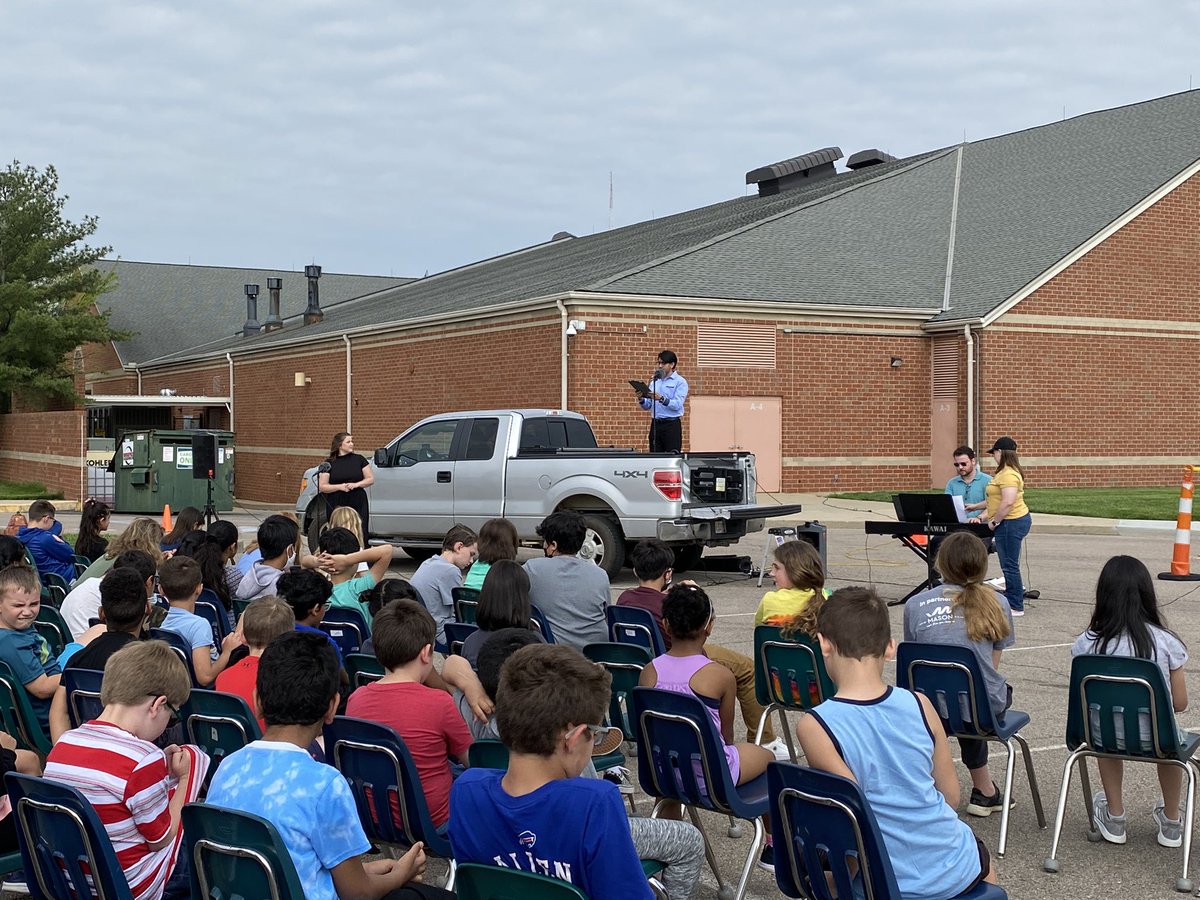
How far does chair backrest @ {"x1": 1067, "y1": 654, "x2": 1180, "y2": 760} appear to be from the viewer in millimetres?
5527

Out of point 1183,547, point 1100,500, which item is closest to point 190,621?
point 1183,547

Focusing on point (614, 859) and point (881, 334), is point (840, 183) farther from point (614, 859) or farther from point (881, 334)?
point (614, 859)

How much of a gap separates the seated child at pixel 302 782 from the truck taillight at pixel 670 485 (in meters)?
11.2

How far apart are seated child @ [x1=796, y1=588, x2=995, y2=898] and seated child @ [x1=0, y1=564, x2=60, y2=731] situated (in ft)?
12.3

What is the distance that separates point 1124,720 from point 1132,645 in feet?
1.21

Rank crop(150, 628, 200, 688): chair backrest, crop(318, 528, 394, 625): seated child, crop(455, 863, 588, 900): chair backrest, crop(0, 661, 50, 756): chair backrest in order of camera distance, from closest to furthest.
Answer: crop(455, 863, 588, 900): chair backrest < crop(0, 661, 50, 756): chair backrest < crop(150, 628, 200, 688): chair backrest < crop(318, 528, 394, 625): seated child

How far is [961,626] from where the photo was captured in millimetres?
6422

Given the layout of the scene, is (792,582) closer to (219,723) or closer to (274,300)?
(219,723)

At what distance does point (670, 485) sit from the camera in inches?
595

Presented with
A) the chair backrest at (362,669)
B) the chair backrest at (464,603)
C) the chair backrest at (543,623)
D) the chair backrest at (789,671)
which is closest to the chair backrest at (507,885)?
the chair backrest at (362,669)

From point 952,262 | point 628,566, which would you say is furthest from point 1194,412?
point 628,566

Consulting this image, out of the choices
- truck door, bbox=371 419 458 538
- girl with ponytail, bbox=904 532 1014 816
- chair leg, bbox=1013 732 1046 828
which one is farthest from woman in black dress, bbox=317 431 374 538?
chair leg, bbox=1013 732 1046 828

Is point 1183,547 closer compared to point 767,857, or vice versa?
point 767,857

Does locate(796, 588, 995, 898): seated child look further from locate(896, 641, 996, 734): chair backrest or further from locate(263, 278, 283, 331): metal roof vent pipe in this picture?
locate(263, 278, 283, 331): metal roof vent pipe
